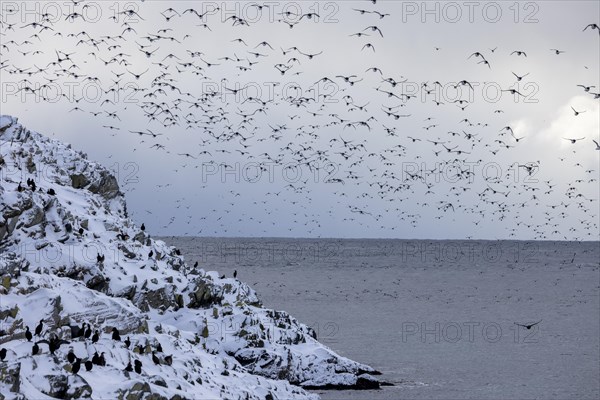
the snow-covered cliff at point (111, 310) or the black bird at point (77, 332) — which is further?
the black bird at point (77, 332)

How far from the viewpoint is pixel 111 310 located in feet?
108

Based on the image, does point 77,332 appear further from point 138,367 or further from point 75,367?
point 75,367

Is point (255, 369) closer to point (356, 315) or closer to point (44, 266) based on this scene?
point (44, 266)

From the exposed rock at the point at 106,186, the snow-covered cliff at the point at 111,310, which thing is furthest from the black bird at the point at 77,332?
the exposed rock at the point at 106,186

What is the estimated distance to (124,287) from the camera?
38.8 m

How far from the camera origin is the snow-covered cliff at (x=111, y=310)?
27.5m

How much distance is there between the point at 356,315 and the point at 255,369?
48.8 metres

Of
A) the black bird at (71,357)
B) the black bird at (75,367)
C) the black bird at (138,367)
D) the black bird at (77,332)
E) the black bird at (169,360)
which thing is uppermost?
the black bird at (77,332)

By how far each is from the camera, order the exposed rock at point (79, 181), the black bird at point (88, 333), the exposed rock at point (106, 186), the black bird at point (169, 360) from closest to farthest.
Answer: the black bird at point (88, 333) → the black bird at point (169, 360) → the exposed rock at point (79, 181) → the exposed rock at point (106, 186)

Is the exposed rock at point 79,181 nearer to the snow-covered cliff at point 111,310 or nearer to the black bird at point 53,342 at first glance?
the snow-covered cliff at point 111,310

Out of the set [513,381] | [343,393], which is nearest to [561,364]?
[513,381]

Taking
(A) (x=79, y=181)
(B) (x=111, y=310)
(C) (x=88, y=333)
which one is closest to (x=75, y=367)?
(C) (x=88, y=333)

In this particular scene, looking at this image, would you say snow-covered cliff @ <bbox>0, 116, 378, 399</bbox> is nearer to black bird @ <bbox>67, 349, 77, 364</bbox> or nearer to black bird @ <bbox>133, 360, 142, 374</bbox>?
black bird @ <bbox>133, 360, 142, 374</bbox>

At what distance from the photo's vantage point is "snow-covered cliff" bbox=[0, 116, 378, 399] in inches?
1082
